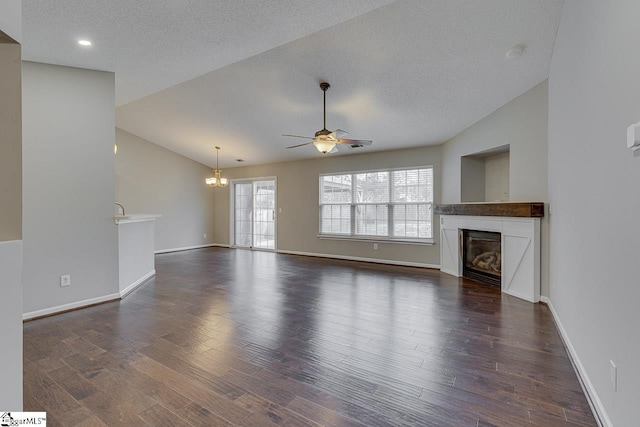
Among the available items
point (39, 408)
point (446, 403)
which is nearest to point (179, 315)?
point (39, 408)

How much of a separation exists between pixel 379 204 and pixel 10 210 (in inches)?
252

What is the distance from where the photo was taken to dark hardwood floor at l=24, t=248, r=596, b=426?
1.83 m

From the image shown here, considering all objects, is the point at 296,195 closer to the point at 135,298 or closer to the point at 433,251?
the point at 433,251

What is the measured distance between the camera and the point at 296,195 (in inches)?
329

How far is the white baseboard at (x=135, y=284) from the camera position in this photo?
14.1 ft

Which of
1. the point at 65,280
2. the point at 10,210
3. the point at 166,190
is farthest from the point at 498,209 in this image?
the point at 166,190

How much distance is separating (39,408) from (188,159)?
8.15 metres

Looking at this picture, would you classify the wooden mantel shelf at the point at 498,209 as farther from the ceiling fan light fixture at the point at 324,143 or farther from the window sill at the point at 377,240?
the ceiling fan light fixture at the point at 324,143

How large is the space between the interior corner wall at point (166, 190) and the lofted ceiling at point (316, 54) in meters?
2.61

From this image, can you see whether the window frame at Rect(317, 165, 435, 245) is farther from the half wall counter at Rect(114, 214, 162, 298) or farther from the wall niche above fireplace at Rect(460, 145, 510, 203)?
the half wall counter at Rect(114, 214, 162, 298)

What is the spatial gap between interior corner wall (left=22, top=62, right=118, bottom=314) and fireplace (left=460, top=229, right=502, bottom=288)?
17.8 feet

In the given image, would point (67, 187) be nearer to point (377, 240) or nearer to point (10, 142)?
point (10, 142)

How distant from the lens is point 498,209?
443 centimetres

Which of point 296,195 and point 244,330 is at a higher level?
point 296,195
